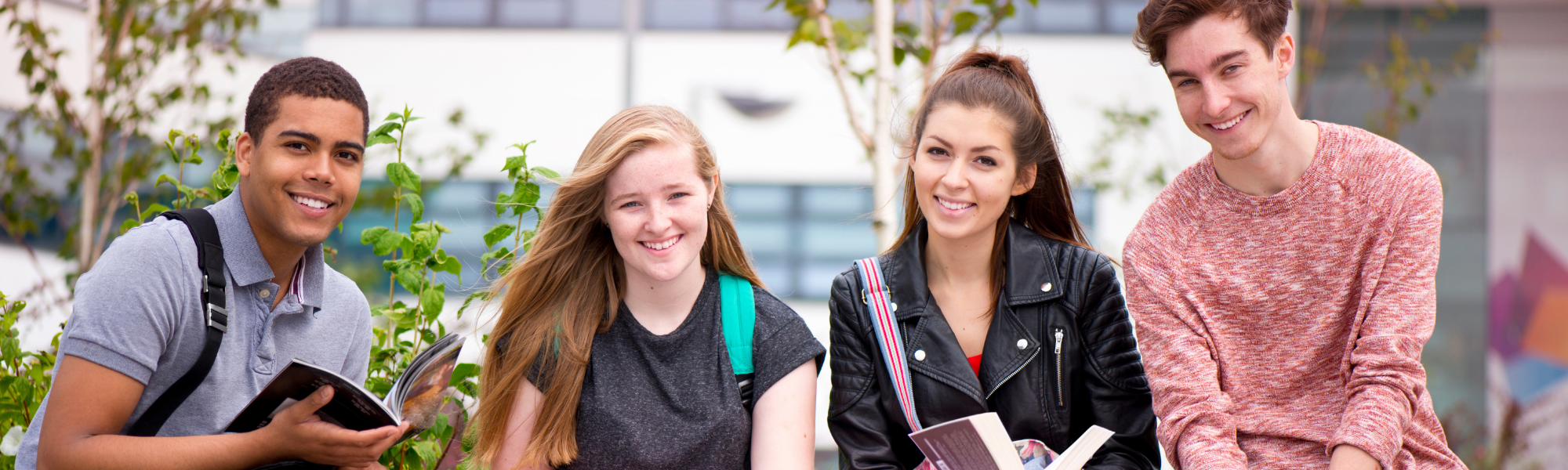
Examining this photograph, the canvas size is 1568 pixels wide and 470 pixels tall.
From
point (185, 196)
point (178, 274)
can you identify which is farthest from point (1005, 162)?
point (185, 196)

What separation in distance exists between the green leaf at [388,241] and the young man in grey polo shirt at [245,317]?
5.1 inches

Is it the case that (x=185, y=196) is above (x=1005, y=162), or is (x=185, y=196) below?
below

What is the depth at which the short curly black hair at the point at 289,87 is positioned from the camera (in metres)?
2.01

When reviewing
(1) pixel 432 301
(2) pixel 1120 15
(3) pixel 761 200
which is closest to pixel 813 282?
(3) pixel 761 200

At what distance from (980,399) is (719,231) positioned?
2.42ft

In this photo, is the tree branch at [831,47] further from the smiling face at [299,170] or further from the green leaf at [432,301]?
the smiling face at [299,170]

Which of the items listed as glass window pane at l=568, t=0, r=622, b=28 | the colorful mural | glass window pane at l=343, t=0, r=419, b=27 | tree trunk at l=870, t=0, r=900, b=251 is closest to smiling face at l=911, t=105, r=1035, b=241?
tree trunk at l=870, t=0, r=900, b=251

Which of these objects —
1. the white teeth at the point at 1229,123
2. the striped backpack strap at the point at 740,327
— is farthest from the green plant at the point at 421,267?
the white teeth at the point at 1229,123

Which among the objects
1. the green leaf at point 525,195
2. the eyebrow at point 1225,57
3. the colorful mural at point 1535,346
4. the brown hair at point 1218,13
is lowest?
the colorful mural at point 1535,346

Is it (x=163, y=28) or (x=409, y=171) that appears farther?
(x=163, y=28)

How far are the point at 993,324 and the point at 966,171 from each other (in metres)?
0.36

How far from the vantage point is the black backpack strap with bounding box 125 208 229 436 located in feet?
6.15

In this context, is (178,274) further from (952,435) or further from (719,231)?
(952,435)

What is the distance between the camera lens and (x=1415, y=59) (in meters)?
6.12
